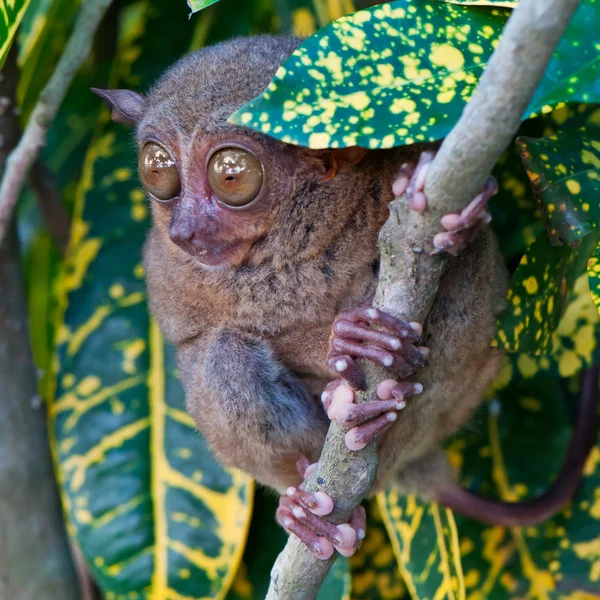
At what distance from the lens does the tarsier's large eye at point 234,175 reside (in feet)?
6.42

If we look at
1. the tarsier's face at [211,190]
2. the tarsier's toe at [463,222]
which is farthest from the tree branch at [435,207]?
the tarsier's face at [211,190]

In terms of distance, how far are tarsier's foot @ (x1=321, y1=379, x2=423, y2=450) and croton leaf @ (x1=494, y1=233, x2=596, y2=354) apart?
403 millimetres

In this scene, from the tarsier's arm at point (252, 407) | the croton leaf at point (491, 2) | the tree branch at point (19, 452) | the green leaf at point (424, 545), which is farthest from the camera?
the tree branch at point (19, 452)

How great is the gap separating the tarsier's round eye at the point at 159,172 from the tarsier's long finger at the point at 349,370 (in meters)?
0.64

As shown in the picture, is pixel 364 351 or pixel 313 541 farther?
pixel 313 541

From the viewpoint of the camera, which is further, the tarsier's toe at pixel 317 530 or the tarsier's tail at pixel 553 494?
the tarsier's tail at pixel 553 494

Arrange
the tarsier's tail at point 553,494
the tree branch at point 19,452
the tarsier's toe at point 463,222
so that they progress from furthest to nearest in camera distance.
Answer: the tree branch at point 19,452
the tarsier's tail at point 553,494
the tarsier's toe at point 463,222

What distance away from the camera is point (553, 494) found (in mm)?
2793

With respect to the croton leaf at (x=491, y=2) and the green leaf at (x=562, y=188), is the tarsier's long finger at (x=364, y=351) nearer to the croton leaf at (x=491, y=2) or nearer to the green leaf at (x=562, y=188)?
the green leaf at (x=562, y=188)

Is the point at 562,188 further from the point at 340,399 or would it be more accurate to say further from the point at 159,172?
the point at 159,172

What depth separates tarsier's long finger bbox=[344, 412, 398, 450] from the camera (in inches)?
67.6

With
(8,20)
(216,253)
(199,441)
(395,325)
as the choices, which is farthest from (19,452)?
(395,325)

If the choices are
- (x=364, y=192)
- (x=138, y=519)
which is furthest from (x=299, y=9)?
(x=138, y=519)

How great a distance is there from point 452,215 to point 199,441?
1.71m
